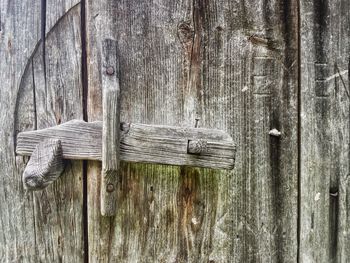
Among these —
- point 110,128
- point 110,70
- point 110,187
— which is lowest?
point 110,187

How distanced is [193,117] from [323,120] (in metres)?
0.31

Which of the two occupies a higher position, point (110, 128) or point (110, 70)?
point (110, 70)

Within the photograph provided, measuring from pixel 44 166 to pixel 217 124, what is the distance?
1.33 ft

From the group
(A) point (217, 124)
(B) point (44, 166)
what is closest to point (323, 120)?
(A) point (217, 124)

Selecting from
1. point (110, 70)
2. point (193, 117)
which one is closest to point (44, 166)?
point (110, 70)

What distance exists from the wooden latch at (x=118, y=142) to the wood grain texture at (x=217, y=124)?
7cm

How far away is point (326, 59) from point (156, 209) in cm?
55

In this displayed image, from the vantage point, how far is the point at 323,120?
77 cm

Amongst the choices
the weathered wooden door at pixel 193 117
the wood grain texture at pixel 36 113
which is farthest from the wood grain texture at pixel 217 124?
the wood grain texture at pixel 36 113

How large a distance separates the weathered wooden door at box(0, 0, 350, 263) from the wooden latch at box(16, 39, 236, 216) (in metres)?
0.06

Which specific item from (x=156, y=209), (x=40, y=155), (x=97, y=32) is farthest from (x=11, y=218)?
(x=97, y=32)

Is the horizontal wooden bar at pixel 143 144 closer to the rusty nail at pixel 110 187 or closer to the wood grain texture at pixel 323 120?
the rusty nail at pixel 110 187

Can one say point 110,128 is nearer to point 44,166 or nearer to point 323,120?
point 44,166

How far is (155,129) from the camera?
2.33 ft
